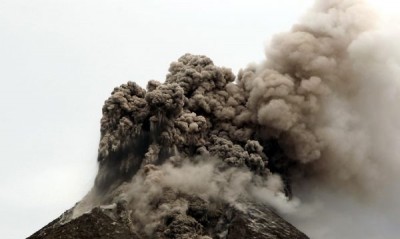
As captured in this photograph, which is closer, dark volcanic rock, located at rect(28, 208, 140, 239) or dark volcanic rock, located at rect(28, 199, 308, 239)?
dark volcanic rock, located at rect(28, 208, 140, 239)

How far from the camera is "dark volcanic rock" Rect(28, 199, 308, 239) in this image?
215 feet

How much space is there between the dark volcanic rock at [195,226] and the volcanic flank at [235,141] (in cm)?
12

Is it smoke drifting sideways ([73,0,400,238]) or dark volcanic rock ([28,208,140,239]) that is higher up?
smoke drifting sideways ([73,0,400,238])

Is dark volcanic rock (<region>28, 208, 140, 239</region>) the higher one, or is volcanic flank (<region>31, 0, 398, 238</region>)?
volcanic flank (<region>31, 0, 398, 238</region>)

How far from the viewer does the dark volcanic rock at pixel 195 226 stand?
6556 centimetres

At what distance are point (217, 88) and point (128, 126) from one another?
11.7 meters

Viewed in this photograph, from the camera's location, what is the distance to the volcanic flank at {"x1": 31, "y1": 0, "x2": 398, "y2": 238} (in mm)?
68688

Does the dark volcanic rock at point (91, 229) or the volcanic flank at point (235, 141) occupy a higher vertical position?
the volcanic flank at point (235, 141)

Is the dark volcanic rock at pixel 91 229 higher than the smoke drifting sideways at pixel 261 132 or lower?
lower

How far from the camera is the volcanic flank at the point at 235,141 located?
6869 centimetres

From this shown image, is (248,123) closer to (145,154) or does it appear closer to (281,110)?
(281,110)

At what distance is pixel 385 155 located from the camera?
266ft

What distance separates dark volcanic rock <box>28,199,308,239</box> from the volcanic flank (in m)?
0.12

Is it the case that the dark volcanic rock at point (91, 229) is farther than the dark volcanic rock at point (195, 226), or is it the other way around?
the dark volcanic rock at point (195, 226)
